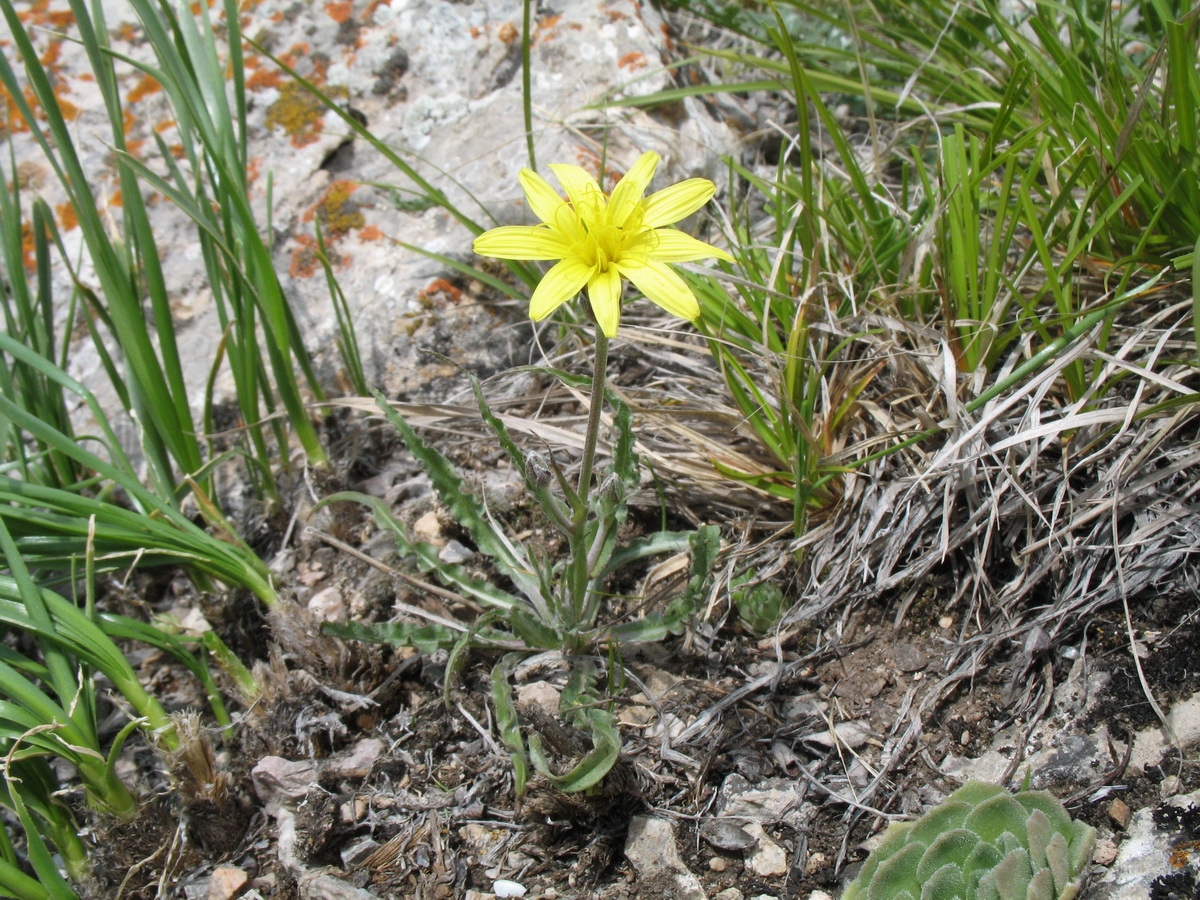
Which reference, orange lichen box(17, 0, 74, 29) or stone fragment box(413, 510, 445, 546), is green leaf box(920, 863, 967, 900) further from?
orange lichen box(17, 0, 74, 29)

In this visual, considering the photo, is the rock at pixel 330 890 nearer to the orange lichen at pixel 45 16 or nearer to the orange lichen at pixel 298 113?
the orange lichen at pixel 298 113

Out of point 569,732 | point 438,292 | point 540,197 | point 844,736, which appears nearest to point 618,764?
point 569,732

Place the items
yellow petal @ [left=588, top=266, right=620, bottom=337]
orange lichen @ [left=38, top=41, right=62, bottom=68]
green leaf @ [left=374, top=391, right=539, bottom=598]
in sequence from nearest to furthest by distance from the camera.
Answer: yellow petal @ [left=588, top=266, right=620, bottom=337]
green leaf @ [left=374, top=391, right=539, bottom=598]
orange lichen @ [left=38, top=41, right=62, bottom=68]

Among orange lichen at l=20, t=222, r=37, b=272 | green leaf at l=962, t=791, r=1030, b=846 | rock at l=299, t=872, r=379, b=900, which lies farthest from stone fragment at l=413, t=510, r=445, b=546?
orange lichen at l=20, t=222, r=37, b=272

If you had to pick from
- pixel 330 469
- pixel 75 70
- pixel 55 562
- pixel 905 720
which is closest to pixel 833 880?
pixel 905 720

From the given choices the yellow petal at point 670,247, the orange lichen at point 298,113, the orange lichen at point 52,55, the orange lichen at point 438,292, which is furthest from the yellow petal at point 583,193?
the orange lichen at point 52,55

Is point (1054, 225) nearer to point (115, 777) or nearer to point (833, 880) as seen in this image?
point (833, 880)
